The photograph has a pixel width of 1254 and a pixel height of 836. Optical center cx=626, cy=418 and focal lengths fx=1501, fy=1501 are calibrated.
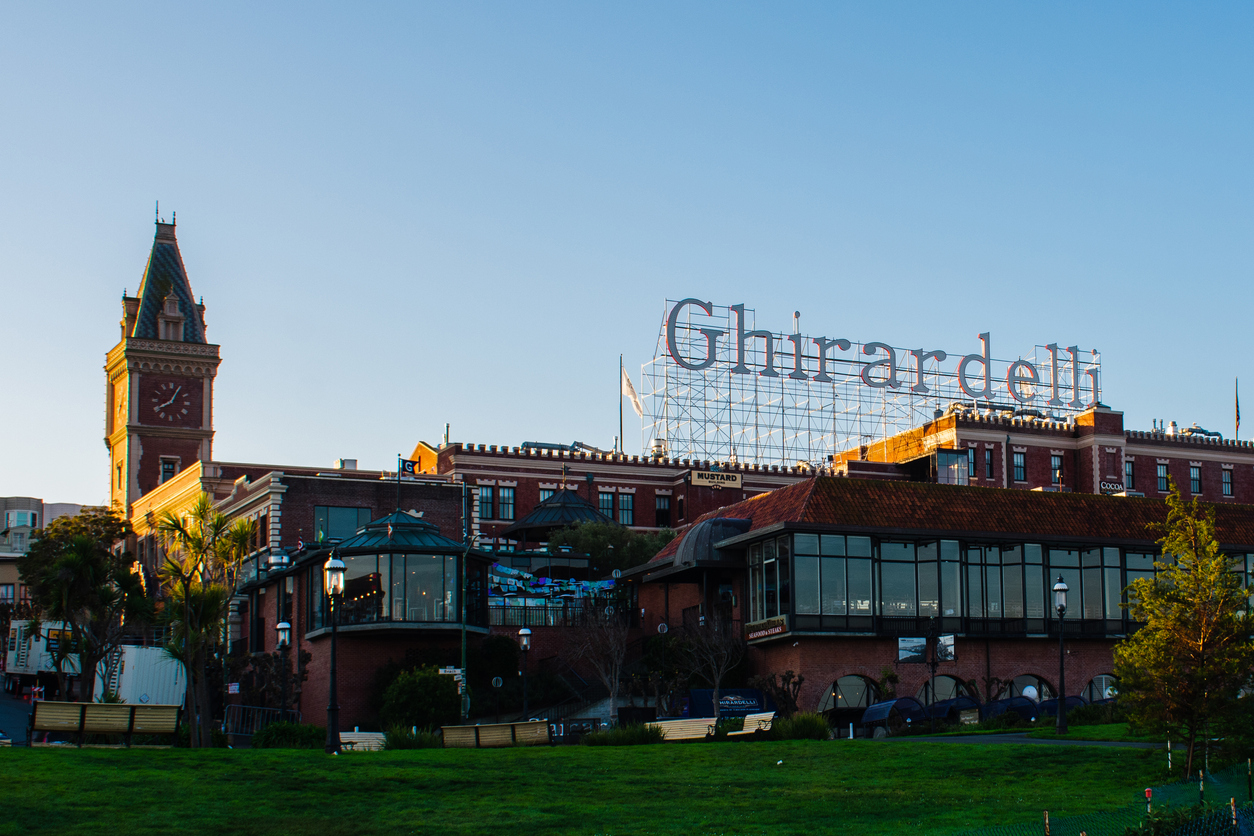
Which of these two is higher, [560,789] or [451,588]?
[451,588]

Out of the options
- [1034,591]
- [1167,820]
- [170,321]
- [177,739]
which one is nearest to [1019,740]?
[1167,820]

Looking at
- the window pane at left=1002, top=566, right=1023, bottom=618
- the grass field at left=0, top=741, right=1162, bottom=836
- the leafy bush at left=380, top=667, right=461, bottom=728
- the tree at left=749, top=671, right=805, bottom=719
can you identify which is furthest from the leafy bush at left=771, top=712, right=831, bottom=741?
the window pane at left=1002, top=566, right=1023, bottom=618

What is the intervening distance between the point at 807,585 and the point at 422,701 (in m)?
13.8

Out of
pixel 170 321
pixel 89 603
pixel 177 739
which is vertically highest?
pixel 170 321

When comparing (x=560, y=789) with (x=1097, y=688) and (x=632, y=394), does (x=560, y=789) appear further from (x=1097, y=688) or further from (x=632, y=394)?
(x=632, y=394)

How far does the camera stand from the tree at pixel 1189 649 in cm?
2939

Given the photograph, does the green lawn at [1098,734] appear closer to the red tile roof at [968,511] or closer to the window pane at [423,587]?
the red tile roof at [968,511]

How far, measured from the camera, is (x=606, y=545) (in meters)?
75.8

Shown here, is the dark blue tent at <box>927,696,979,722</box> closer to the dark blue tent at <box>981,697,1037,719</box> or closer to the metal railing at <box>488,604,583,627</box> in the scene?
the dark blue tent at <box>981,697,1037,719</box>

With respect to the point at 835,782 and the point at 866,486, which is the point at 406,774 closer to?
the point at 835,782

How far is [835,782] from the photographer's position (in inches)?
1114

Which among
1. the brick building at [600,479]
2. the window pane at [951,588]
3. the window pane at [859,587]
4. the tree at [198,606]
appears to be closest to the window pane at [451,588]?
the tree at [198,606]

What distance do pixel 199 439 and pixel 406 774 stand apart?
89.8 meters

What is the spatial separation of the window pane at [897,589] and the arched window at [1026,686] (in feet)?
15.1
